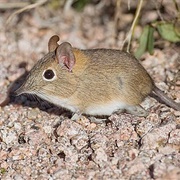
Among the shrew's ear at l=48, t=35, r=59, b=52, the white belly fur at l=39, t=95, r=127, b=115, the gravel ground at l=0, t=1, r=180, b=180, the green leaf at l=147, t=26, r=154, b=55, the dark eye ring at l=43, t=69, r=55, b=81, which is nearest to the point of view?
the gravel ground at l=0, t=1, r=180, b=180

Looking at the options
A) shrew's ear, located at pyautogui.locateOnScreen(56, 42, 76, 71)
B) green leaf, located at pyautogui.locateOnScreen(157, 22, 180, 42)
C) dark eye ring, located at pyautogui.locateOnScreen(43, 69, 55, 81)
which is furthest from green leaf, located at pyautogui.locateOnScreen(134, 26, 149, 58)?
dark eye ring, located at pyautogui.locateOnScreen(43, 69, 55, 81)

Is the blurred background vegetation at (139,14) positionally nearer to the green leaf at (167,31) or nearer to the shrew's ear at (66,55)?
the green leaf at (167,31)

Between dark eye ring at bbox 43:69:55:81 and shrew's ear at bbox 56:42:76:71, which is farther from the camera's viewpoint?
dark eye ring at bbox 43:69:55:81

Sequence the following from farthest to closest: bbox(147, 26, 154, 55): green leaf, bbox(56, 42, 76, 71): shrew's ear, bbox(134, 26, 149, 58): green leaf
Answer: bbox(134, 26, 149, 58): green leaf → bbox(147, 26, 154, 55): green leaf → bbox(56, 42, 76, 71): shrew's ear

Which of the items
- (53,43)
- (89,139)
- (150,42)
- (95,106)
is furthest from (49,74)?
(150,42)

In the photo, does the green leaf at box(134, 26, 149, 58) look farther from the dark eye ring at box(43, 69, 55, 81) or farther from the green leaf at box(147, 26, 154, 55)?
the dark eye ring at box(43, 69, 55, 81)

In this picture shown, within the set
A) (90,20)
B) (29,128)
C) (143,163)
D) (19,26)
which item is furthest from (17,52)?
(143,163)

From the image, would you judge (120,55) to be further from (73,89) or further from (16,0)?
(16,0)
